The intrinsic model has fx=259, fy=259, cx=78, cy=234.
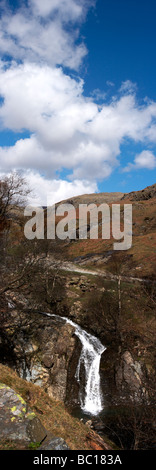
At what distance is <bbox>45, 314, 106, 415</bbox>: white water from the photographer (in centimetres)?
1723

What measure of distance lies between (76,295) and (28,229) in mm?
8889

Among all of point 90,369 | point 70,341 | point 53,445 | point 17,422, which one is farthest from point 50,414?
point 70,341

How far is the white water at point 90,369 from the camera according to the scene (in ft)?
56.5

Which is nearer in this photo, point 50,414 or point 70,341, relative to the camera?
point 50,414

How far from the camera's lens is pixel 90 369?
63.7 feet

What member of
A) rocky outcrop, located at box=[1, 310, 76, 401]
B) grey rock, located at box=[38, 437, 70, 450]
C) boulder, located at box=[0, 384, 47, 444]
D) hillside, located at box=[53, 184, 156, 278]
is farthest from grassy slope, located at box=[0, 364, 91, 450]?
hillside, located at box=[53, 184, 156, 278]

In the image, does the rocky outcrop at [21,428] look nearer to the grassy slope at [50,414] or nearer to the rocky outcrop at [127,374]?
the grassy slope at [50,414]

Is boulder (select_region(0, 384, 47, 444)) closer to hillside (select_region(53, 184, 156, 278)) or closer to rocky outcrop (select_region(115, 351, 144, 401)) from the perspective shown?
rocky outcrop (select_region(115, 351, 144, 401))
